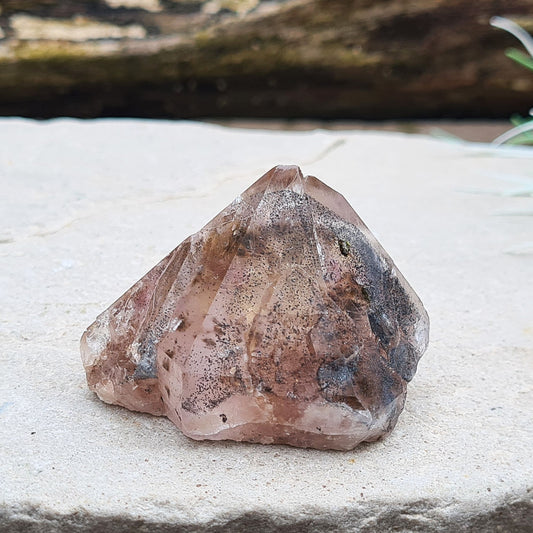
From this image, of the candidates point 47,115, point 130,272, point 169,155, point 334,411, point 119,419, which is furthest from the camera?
point 47,115

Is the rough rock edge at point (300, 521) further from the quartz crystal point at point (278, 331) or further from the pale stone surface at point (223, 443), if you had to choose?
the quartz crystal point at point (278, 331)

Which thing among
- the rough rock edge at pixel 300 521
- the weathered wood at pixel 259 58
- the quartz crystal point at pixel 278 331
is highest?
the quartz crystal point at pixel 278 331

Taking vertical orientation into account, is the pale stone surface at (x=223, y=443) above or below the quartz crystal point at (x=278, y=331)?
below

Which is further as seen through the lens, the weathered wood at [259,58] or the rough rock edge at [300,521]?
the weathered wood at [259,58]

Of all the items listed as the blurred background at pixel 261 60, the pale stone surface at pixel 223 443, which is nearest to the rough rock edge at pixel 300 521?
the pale stone surface at pixel 223 443

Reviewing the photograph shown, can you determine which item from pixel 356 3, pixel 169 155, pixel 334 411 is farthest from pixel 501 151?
pixel 334 411

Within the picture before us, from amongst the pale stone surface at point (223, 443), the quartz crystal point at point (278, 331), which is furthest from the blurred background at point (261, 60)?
the quartz crystal point at point (278, 331)

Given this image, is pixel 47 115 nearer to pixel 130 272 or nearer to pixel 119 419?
pixel 130 272
